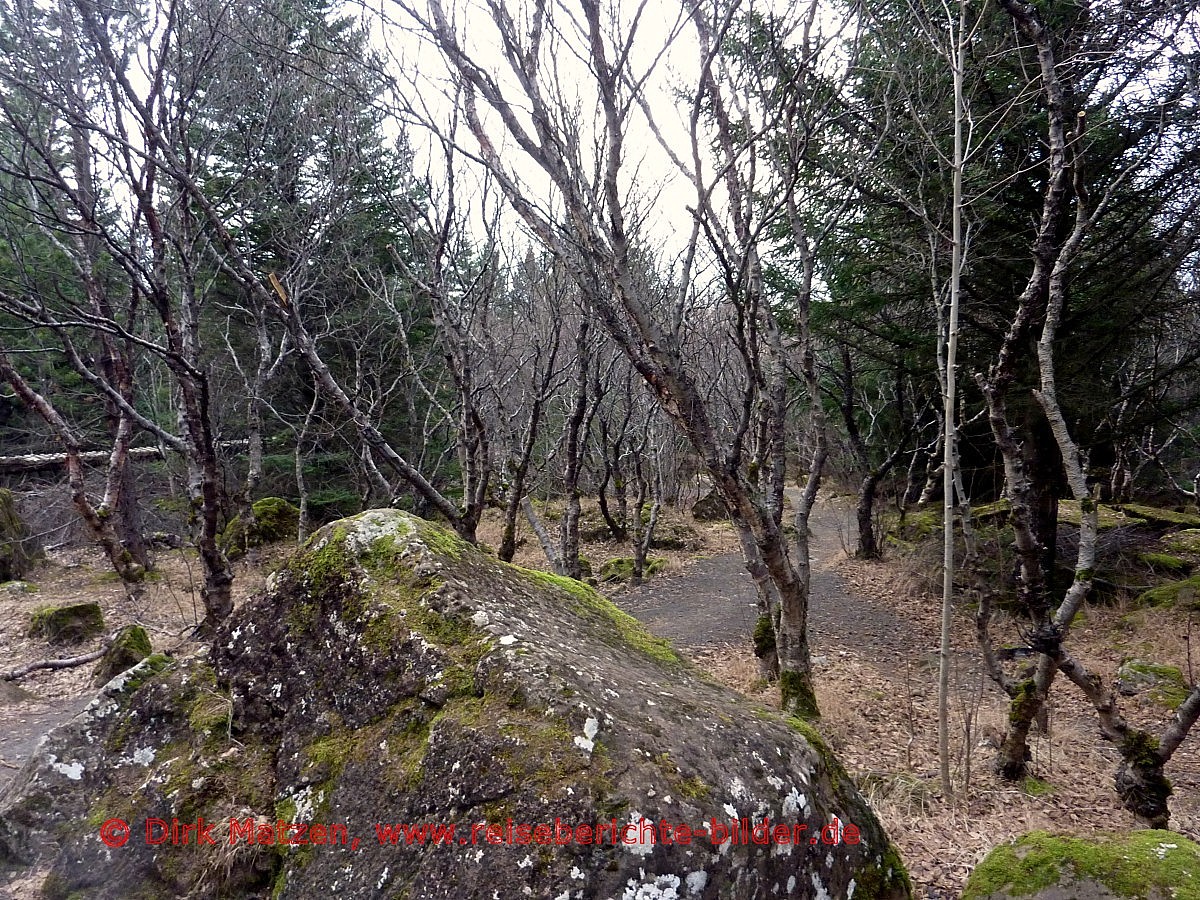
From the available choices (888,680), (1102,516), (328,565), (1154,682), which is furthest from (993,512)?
(328,565)

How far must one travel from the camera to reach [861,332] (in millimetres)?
8977

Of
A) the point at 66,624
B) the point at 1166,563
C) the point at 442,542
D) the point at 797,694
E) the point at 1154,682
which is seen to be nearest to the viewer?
the point at 442,542

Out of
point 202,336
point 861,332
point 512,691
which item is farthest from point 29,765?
point 202,336

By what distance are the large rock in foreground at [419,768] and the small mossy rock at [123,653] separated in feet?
12.9

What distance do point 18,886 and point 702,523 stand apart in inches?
590

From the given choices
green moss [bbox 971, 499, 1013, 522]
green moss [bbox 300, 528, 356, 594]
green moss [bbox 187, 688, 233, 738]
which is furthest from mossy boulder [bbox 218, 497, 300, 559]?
green moss [bbox 971, 499, 1013, 522]

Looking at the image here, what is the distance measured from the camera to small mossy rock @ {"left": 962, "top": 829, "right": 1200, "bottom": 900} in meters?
1.91

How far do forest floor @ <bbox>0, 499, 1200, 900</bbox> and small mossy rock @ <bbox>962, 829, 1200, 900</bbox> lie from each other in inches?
14.2

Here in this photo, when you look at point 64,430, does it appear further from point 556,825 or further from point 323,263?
point 556,825

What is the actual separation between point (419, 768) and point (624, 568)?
9.98 meters

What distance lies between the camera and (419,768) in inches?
81.1

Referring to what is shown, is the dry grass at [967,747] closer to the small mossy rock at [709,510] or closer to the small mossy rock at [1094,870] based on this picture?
the small mossy rock at [1094,870]

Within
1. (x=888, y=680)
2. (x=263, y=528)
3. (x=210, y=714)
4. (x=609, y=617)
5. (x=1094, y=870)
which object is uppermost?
(x=609, y=617)

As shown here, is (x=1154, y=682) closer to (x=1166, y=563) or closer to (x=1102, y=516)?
(x=1166, y=563)
